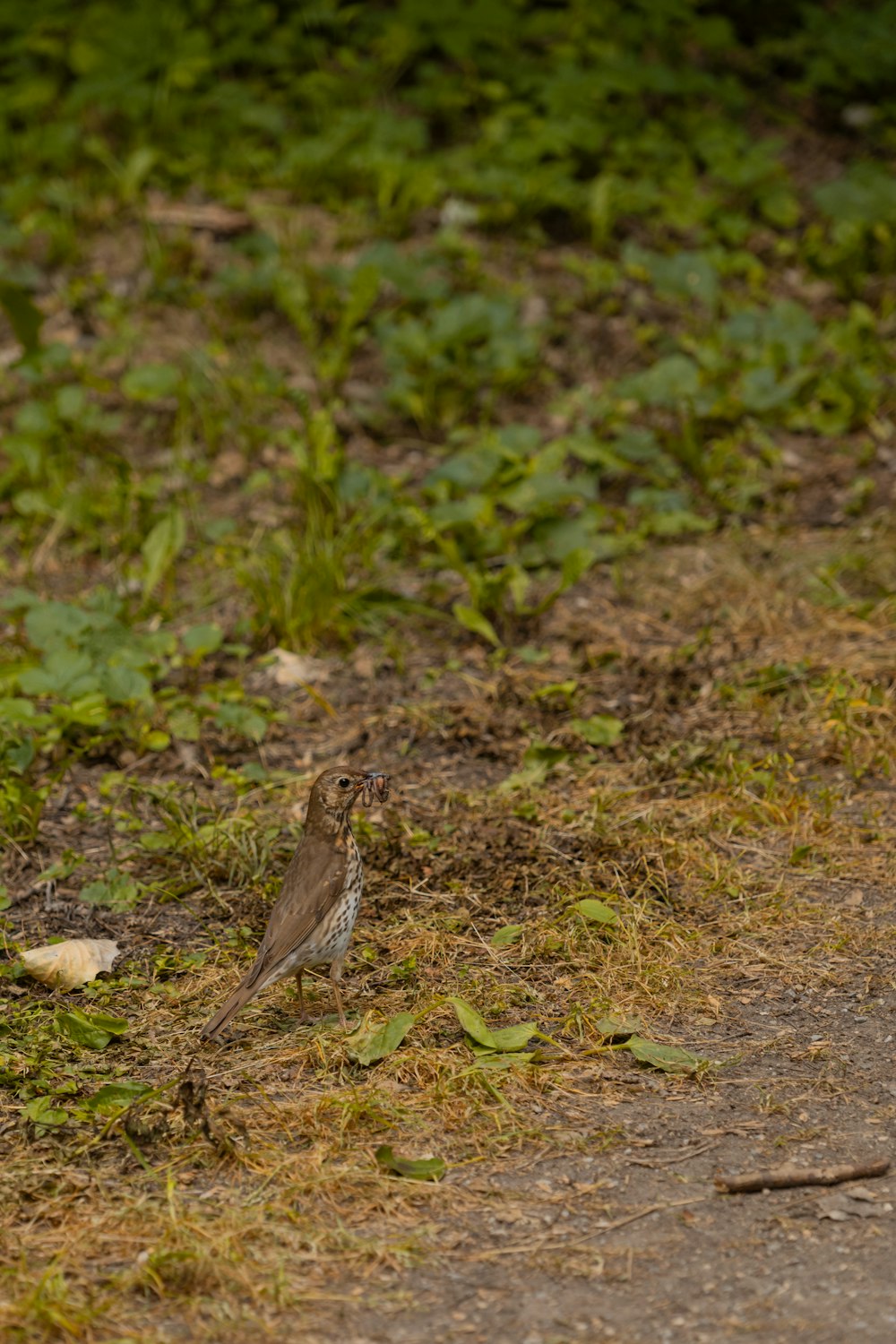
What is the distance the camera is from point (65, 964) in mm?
4004

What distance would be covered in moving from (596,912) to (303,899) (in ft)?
2.63

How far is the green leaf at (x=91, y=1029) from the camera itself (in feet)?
12.2

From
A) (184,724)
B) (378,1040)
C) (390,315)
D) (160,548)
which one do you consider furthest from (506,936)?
(390,315)

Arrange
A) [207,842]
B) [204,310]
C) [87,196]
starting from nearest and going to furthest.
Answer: [207,842] < [204,310] < [87,196]

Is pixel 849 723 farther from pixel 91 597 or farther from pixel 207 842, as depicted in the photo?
pixel 91 597

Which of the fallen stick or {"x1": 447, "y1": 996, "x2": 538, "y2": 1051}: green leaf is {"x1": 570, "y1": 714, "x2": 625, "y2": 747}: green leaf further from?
the fallen stick

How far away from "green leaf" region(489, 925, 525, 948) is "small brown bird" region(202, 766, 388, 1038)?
A: 41 centimetres

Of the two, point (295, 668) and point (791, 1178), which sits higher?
point (791, 1178)

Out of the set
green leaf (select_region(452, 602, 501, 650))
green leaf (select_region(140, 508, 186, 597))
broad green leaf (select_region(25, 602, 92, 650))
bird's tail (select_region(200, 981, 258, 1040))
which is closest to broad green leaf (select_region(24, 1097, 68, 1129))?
bird's tail (select_region(200, 981, 258, 1040))

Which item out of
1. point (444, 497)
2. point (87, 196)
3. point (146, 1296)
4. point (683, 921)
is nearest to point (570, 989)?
point (683, 921)

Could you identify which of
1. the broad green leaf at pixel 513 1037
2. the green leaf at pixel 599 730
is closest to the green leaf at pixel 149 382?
the green leaf at pixel 599 730

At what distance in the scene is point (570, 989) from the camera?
3.92 metres

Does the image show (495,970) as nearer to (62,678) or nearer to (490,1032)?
(490,1032)

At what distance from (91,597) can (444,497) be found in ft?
4.59
